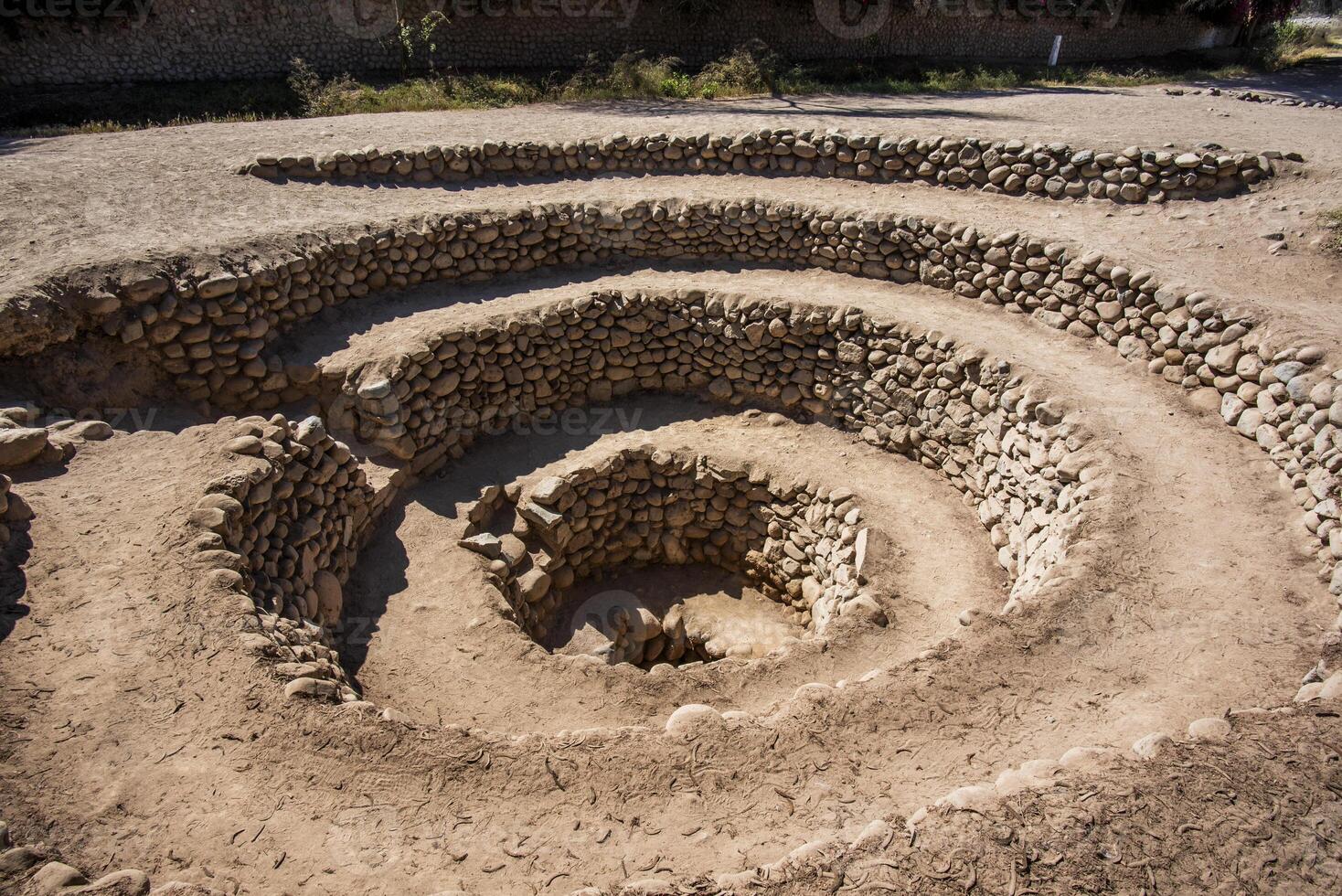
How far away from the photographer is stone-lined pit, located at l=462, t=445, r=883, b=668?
30.1 feet

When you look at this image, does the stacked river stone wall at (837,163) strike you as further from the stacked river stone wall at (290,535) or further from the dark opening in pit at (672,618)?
the dark opening in pit at (672,618)

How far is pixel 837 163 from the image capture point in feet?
40.9

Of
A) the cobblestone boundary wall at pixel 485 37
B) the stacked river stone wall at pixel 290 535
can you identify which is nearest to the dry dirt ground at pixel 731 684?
the stacked river stone wall at pixel 290 535

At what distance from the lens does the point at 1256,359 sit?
7.57m

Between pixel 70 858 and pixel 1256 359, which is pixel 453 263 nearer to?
pixel 70 858

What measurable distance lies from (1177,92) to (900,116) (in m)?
7.93

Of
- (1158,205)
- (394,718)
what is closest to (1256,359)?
(1158,205)

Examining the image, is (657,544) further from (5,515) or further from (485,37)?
(485,37)

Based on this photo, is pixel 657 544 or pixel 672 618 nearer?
pixel 672 618

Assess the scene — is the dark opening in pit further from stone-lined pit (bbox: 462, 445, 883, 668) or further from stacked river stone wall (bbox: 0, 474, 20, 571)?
stacked river stone wall (bbox: 0, 474, 20, 571)

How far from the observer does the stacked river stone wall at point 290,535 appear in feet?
18.7

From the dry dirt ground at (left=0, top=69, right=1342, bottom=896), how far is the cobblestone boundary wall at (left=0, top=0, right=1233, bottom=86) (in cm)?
1085

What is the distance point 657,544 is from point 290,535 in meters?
5.15

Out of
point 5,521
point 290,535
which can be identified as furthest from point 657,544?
point 5,521
